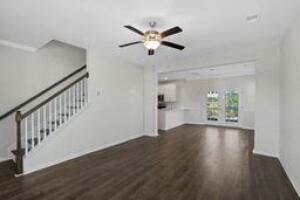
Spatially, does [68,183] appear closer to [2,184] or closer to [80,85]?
[2,184]

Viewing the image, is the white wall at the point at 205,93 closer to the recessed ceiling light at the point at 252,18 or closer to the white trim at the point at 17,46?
the recessed ceiling light at the point at 252,18

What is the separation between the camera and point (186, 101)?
9773mm

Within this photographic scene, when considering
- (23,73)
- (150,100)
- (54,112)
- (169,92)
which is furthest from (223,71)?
(23,73)

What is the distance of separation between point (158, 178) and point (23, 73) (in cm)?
416

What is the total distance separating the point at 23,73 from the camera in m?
4.21

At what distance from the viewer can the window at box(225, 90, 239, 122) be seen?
329 inches

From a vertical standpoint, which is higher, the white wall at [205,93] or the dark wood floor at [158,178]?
the white wall at [205,93]

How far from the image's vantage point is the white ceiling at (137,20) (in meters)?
2.37

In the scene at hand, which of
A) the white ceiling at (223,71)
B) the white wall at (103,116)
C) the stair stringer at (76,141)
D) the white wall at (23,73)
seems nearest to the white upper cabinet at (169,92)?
the white ceiling at (223,71)

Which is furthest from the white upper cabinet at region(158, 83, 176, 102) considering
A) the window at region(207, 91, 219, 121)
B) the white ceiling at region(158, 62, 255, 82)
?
the window at region(207, 91, 219, 121)

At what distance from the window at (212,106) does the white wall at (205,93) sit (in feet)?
0.70

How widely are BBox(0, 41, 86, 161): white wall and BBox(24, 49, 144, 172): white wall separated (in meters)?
1.25

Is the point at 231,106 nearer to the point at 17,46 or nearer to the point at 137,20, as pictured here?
the point at 137,20

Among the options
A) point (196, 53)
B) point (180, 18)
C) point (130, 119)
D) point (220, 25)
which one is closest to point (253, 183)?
point (220, 25)
